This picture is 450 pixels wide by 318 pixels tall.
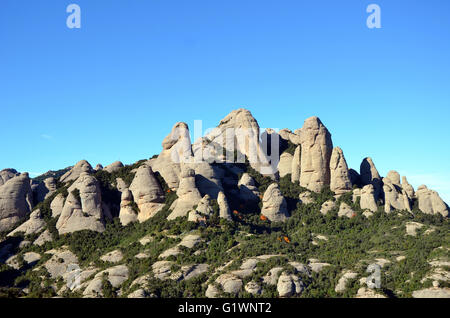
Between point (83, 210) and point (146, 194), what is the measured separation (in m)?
10.7

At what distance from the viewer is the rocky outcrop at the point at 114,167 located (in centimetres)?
10162

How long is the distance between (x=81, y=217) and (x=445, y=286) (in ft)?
183

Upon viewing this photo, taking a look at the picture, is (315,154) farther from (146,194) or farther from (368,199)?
(146,194)

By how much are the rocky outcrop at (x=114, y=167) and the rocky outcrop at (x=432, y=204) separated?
5611 cm

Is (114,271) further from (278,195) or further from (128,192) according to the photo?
(278,195)

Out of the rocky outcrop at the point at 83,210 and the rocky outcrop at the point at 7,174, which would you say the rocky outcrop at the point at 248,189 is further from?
the rocky outcrop at the point at 7,174

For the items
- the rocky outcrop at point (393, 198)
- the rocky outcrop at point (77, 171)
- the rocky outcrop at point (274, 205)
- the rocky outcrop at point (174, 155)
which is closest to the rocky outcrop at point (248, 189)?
the rocky outcrop at point (274, 205)

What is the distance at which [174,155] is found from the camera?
94.8m

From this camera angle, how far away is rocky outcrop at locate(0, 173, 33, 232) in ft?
294

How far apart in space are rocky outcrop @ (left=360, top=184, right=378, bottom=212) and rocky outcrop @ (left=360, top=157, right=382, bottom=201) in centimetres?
513

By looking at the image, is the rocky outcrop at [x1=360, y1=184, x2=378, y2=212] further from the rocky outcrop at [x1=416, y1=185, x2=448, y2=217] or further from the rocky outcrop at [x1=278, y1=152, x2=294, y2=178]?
the rocky outcrop at [x1=278, y1=152, x2=294, y2=178]
